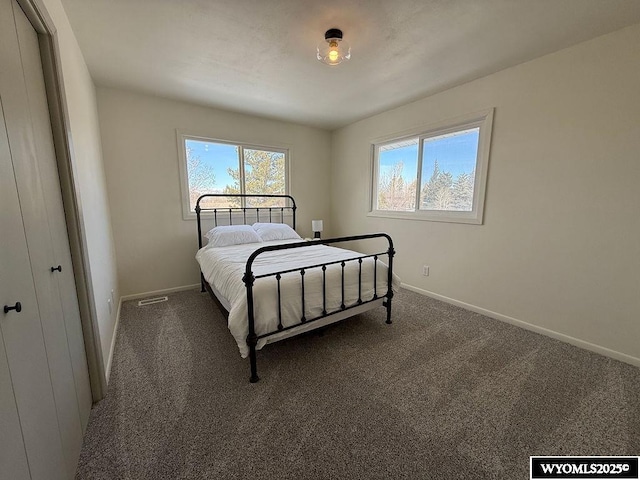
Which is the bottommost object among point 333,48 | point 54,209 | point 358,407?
point 358,407

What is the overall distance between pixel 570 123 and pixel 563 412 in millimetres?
2199

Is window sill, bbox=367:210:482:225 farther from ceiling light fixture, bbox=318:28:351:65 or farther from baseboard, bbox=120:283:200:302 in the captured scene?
baseboard, bbox=120:283:200:302

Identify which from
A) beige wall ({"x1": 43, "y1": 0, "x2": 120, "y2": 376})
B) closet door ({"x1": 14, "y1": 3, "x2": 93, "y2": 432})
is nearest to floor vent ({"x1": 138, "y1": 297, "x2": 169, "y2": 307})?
beige wall ({"x1": 43, "y1": 0, "x2": 120, "y2": 376})

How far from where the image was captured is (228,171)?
3.83 m

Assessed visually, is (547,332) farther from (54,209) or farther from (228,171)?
(228,171)

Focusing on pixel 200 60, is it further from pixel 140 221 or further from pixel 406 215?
pixel 406 215

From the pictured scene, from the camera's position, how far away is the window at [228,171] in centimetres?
354

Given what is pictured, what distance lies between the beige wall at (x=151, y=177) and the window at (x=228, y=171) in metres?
0.10

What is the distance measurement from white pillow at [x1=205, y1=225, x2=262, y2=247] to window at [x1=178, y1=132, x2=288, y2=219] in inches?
20.7

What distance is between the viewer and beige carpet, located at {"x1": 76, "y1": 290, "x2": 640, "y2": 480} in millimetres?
1272

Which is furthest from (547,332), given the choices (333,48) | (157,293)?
(157,293)

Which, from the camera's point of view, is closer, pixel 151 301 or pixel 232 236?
pixel 151 301

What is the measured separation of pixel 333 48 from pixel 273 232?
235 cm

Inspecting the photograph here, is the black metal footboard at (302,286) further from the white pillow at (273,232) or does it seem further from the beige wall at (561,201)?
the white pillow at (273,232)
